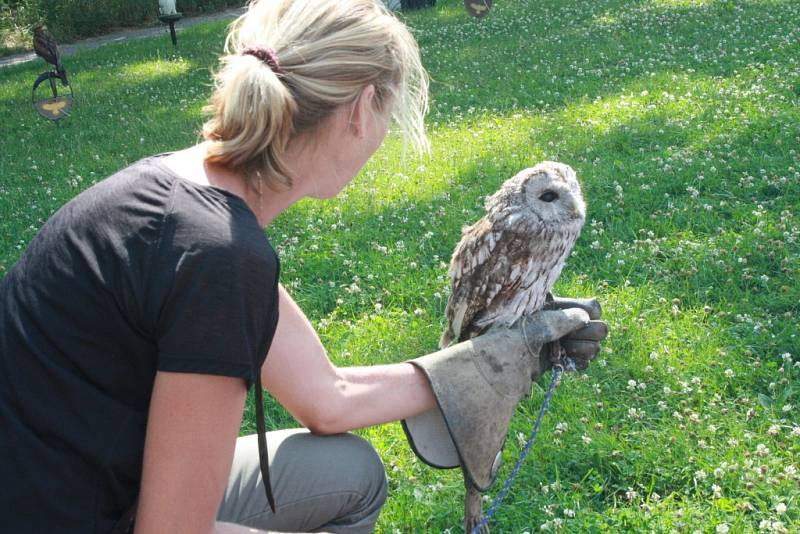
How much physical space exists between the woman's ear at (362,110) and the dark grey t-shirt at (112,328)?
0.36 meters

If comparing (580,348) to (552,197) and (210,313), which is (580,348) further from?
(210,313)

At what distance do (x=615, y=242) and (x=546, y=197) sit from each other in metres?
1.82

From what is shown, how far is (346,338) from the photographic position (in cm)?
415

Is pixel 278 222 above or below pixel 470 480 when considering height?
below

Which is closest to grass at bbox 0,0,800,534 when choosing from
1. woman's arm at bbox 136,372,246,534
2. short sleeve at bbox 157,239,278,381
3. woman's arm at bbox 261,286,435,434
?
woman's arm at bbox 261,286,435,434

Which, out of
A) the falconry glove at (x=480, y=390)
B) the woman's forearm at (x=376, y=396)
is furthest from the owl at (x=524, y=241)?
the woman's forearm at (x=376, y=396)

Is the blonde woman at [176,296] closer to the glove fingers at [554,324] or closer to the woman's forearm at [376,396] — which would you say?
the woman's forearm at [376,396]

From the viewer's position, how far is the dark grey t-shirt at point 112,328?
1561 millimetres

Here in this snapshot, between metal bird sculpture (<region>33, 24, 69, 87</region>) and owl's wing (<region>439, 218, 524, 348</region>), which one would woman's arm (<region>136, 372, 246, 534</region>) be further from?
metal bird sculpture (<region>33, 24, 69, 87</region>)

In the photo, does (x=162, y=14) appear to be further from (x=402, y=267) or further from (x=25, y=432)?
(x=25, y=432)

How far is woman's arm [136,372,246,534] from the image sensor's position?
158cm

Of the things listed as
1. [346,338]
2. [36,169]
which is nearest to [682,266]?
[346,338]

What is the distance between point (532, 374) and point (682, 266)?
2.05 metres

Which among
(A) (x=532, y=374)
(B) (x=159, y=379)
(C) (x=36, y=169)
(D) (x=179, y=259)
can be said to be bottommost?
(C) (x=36, y=169)
